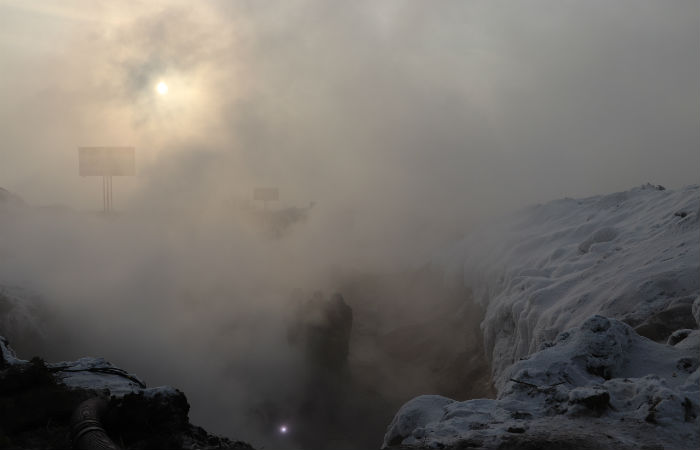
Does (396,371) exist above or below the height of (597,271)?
below

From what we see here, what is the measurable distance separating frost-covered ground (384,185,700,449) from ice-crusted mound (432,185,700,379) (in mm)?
34

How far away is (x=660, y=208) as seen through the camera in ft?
47.7

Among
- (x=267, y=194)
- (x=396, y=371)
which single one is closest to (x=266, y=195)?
(x=267, y=194)

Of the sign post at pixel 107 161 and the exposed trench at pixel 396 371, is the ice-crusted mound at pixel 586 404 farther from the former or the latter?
the sign post at pixel 107 161

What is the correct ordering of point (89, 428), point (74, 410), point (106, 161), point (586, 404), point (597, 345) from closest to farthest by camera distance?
point (89, 428) → point (74, 410) → point (586, 404) → point (597, 345) → point (106, 161)

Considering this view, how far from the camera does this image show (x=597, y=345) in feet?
26.3

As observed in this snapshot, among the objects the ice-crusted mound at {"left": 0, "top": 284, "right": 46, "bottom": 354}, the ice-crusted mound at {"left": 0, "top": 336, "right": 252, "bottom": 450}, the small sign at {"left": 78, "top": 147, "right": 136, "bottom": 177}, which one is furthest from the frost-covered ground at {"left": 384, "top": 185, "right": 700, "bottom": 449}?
the small sign at {"left": 78, "top": 147, "right": 136, "bottom": 177}

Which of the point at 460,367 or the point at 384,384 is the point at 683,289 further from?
the point at 384,384

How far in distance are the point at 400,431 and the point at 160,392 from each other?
355cm

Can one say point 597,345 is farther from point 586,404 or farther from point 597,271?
point 597,271

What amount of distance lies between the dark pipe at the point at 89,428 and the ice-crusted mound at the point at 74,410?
0.36 feet

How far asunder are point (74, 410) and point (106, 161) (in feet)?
148

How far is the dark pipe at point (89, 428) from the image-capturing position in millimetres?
5796

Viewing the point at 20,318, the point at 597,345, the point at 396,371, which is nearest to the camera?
the point at 597,345
